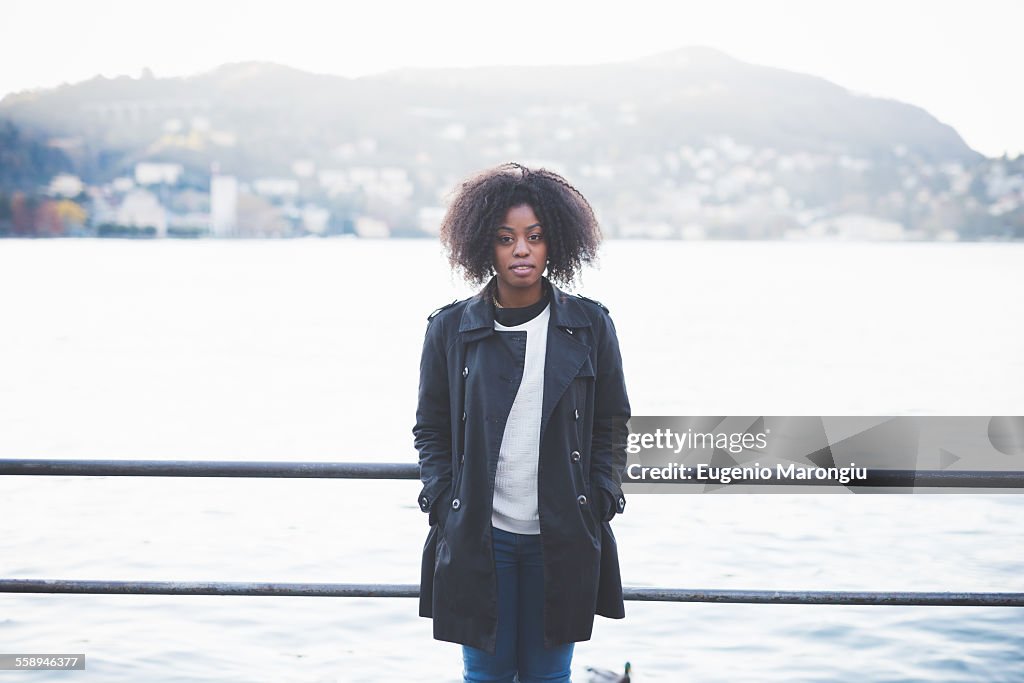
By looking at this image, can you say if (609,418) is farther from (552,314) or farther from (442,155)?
(442,155)

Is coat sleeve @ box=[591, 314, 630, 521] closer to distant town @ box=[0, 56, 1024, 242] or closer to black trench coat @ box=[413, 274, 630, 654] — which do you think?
black trench coat @ box=[413, 274, 630, 654]

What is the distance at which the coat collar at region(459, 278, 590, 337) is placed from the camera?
325 centimetres

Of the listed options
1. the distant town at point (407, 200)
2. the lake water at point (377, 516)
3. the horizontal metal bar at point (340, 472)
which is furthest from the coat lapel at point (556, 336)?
the distant town at point (407, 200)

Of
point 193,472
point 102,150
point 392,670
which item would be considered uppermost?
point 102,150

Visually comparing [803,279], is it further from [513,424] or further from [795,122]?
[513,424]

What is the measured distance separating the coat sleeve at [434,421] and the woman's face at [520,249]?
9.6 inches

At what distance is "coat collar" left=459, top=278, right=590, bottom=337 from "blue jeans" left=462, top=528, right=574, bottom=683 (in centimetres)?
57

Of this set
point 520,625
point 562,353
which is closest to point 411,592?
point 520,625

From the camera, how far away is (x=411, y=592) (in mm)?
3789

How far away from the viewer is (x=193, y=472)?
378cm

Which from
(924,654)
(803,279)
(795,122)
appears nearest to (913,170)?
(795,122)

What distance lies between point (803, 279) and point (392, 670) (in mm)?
92270

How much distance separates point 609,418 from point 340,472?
93cm

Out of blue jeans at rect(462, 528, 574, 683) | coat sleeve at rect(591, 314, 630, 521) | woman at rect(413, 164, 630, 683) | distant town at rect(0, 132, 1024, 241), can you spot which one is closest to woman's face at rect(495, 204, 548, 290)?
woman at rect(413, 164, 630, 683)
